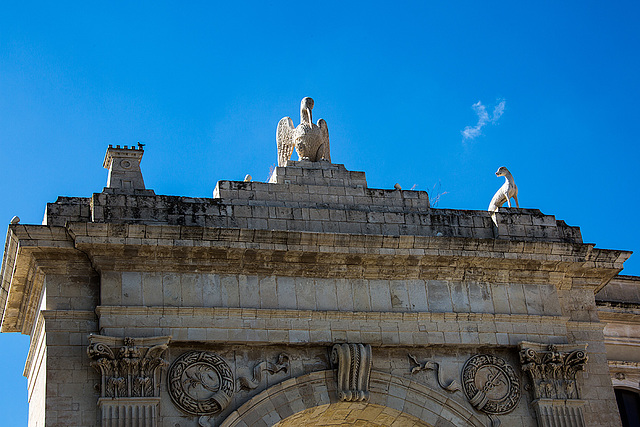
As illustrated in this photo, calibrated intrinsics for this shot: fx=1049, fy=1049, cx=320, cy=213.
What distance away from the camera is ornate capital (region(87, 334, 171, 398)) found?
60.6ft

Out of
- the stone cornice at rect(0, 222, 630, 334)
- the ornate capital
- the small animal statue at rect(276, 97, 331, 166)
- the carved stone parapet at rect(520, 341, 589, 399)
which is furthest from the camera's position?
the small animal statue at rect(276, 97, 331, 166)

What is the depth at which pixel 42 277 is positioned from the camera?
19562 millimetres

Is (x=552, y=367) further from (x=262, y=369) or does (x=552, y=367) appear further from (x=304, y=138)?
(x=304, y=138)

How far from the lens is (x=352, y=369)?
781 inches

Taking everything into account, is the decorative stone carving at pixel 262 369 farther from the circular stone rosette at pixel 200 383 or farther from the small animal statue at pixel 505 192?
the small animal statue at pixel 505 192

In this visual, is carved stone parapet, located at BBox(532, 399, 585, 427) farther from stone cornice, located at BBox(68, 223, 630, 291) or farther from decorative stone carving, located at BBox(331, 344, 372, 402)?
decorative stone carving, located at BBox(331, 344, 372, 402)

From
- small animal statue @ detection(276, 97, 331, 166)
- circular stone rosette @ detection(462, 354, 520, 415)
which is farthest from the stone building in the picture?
small animal statue @ detection(276, 97, 331, 166)

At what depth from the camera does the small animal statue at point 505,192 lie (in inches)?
914

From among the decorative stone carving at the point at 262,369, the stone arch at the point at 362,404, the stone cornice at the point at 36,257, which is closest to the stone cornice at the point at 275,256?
the stone cornice at the point at 36,257

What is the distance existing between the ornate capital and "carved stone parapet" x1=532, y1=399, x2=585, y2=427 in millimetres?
7467

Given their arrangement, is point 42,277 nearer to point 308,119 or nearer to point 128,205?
point 128,205

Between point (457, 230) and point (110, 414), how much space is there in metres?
8.05

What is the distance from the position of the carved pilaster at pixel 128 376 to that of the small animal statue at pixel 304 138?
18.9 ft

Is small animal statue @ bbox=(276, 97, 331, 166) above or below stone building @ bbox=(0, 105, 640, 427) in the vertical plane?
above
